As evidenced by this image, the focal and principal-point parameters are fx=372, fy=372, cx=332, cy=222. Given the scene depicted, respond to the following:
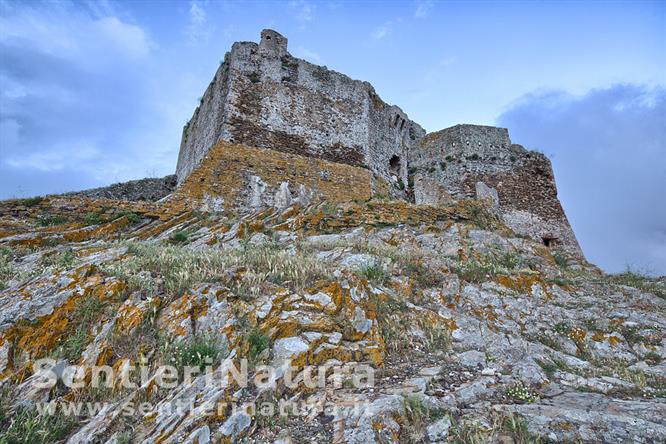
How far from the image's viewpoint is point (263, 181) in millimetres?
13727

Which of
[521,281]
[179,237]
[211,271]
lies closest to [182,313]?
[211,271]

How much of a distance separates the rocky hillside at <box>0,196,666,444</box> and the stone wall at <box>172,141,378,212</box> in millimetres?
5048

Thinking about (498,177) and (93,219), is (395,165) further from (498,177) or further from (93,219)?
(93,219)

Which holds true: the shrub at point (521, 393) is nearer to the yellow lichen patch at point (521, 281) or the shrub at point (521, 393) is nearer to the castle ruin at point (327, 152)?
the yellow lichen patch at point (521, 281)

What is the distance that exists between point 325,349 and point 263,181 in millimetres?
10148

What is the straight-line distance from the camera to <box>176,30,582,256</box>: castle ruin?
13773mm

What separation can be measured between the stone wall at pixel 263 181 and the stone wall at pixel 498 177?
615cm

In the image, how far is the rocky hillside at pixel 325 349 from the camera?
330 cm

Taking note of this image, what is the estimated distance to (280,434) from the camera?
3217 millimetres

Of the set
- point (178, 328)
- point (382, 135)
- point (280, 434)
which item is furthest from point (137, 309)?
point (382, 135)

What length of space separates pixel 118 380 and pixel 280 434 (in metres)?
1.86

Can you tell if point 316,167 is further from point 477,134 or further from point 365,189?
point 477,134

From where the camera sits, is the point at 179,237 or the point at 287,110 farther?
the point at 287,110

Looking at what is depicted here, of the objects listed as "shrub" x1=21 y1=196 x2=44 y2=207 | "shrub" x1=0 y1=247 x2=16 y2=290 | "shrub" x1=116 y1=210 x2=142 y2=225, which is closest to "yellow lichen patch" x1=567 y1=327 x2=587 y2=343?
"shrub" x1=0 y1=247 x2=16 y2=290
